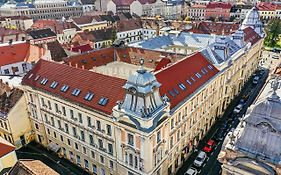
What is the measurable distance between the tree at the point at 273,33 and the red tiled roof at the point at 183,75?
306 ft

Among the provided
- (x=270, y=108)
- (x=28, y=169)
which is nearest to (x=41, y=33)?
(x=28, y=169)

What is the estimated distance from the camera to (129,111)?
42312 millimetres

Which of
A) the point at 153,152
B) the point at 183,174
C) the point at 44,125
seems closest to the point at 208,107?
the point at 183,174

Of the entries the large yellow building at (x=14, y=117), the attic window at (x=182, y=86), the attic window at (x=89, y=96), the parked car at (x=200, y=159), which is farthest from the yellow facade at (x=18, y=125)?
the parked car at (x=200, y=159)

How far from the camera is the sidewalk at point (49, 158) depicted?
56.1 m

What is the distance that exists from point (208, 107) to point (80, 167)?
3304 centimetres

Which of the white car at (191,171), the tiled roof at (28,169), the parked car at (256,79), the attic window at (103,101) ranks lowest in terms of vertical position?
the white car at (191,171)

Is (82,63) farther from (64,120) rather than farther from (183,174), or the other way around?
Answer: (183,174)

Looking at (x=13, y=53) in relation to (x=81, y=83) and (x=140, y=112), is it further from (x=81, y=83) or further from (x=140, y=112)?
(x=140, y=112)

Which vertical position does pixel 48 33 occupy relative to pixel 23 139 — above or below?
above

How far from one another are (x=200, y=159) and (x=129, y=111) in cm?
2366

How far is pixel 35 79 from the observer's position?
6000 cm

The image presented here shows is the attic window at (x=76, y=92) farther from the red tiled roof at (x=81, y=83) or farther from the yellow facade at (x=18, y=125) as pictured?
the yellow facade at (x=18, y=125)

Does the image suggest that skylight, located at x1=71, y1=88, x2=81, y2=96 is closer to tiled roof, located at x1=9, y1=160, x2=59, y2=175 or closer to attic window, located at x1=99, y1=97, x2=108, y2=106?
attic window, located at x1=99, y1=97, x2=108, y2=106
